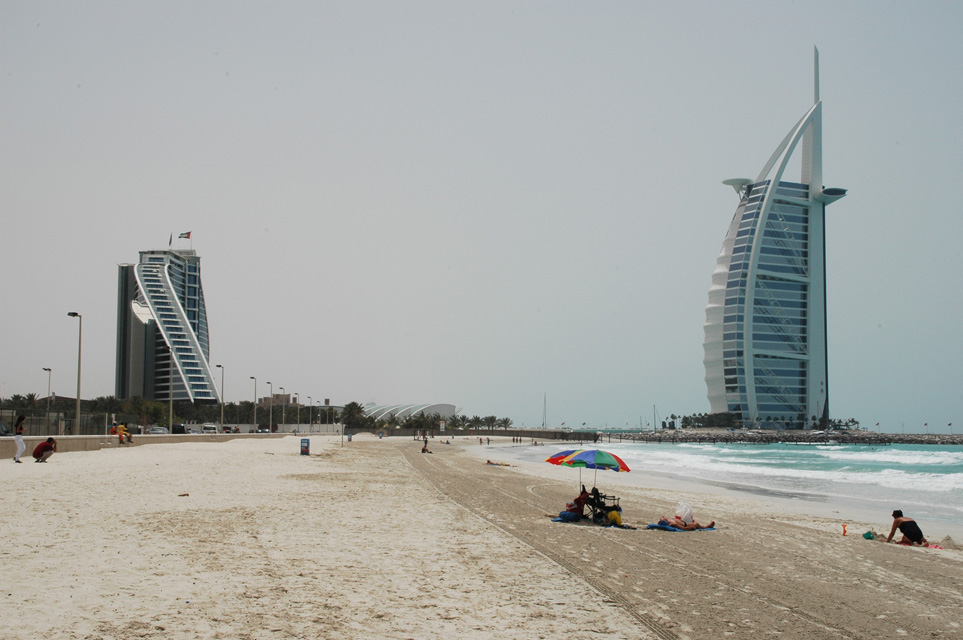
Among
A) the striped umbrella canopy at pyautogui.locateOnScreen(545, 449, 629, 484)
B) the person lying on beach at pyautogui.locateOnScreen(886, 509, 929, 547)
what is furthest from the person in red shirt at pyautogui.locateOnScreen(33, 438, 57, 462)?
the person lying on beach at pyautogui.locateOnScreen(886, 509, 929, 547)

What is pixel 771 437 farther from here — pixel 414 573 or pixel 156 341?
pixel 156 341

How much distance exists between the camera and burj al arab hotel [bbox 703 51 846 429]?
126m

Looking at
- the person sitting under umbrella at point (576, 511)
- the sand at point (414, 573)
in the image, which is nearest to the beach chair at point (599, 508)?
the person sitting under umbrella at point (576, 511)

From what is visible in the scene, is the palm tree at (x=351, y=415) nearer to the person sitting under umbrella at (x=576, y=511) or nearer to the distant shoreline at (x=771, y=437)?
the distant shoreline at (x=771, y=437)

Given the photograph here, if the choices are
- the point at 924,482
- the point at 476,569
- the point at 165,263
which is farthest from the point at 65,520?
the point at 165,263

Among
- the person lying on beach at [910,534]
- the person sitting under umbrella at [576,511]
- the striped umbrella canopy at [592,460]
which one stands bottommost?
the person lying on beach at [910,534]

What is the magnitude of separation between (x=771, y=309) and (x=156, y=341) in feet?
420

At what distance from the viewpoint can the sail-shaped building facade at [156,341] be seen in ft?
529

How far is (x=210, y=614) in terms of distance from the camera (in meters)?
6.23

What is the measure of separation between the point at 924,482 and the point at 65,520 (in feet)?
121

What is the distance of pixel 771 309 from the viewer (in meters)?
128

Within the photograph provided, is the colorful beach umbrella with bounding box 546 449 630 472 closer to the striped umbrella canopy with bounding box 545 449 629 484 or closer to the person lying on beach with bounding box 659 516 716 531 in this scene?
the striped umbrella canopy with bounding box 545 449 629 484

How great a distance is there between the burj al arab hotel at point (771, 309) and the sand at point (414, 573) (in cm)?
11602

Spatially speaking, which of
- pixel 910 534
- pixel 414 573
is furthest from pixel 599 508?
pixel 414 573
